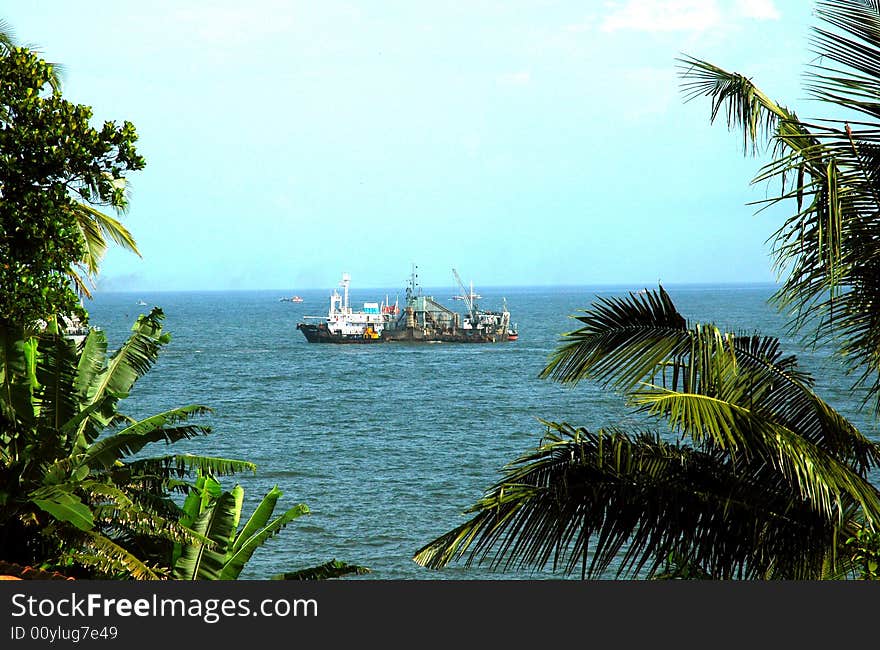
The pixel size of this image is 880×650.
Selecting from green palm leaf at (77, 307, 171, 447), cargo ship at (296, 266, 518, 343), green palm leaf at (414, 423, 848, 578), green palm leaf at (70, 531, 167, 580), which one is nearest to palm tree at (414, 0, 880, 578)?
green palm leaf at (414, 423, 848, 578)

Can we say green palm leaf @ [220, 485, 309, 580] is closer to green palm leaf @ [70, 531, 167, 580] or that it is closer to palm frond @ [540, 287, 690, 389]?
green palm leaf @ [70, 531, 167, 580]

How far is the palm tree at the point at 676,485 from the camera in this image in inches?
281

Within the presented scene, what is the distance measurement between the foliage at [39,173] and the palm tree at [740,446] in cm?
479

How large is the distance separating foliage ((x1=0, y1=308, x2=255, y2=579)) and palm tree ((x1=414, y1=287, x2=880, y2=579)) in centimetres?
461

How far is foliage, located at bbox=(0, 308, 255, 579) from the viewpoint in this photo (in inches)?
404

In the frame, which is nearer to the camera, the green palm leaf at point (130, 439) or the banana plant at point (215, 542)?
the banana plant at point (215, 542)

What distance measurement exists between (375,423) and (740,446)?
46.4 meters

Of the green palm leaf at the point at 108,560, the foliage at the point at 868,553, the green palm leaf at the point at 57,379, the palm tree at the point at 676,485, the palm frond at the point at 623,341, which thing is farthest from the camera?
the green palm leaf at the point at 57,379

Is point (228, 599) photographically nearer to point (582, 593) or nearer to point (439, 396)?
point (582, 593)

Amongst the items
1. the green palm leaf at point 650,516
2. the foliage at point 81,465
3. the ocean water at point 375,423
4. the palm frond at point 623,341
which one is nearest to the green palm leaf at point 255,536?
the foliage at point 81,465

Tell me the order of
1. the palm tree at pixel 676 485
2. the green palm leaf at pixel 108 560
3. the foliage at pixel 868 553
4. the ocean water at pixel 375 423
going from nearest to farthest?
1. the foliage at pixel 868 553
2. the palm tree at pixel 676 485
3. the green palm leaf at pixel 108 560
4. the ocean water at pixel 375 423

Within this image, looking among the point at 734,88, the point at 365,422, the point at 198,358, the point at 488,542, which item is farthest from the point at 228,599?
the point at 198,358

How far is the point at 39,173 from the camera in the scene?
9164 millimetres

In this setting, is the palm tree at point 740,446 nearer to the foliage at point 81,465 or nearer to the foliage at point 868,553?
the foliage at point 868,553
